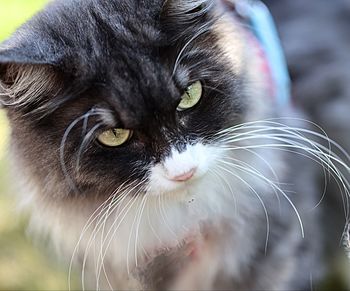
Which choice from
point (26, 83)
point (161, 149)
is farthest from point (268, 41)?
point (26, 83)

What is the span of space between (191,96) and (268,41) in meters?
0.32

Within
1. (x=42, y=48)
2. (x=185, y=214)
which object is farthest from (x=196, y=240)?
(x=42, y=48)

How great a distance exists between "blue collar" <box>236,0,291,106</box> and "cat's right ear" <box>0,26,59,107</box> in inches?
17.2

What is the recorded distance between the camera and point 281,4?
1.47m

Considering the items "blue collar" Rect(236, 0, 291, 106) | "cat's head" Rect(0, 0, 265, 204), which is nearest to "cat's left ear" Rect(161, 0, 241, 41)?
"cat's head" Rect(0, 0, 265, 204)

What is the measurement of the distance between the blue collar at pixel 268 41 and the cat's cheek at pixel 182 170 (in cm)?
28

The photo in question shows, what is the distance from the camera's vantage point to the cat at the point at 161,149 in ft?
3.05

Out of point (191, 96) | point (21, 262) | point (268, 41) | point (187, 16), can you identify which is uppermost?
point (187, 16)

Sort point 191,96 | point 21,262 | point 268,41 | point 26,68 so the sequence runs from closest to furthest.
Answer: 1. point 26,68
2. point 191,96
3. point 268,41
4. point 21,262

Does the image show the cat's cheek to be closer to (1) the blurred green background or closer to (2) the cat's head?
(2) the cat's head

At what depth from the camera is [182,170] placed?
36.4 inches

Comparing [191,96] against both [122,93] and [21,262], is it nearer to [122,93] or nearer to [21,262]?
[122,93]

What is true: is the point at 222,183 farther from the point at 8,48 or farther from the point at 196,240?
the point at 8,48

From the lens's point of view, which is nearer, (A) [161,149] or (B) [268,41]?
(A) [161,149]
